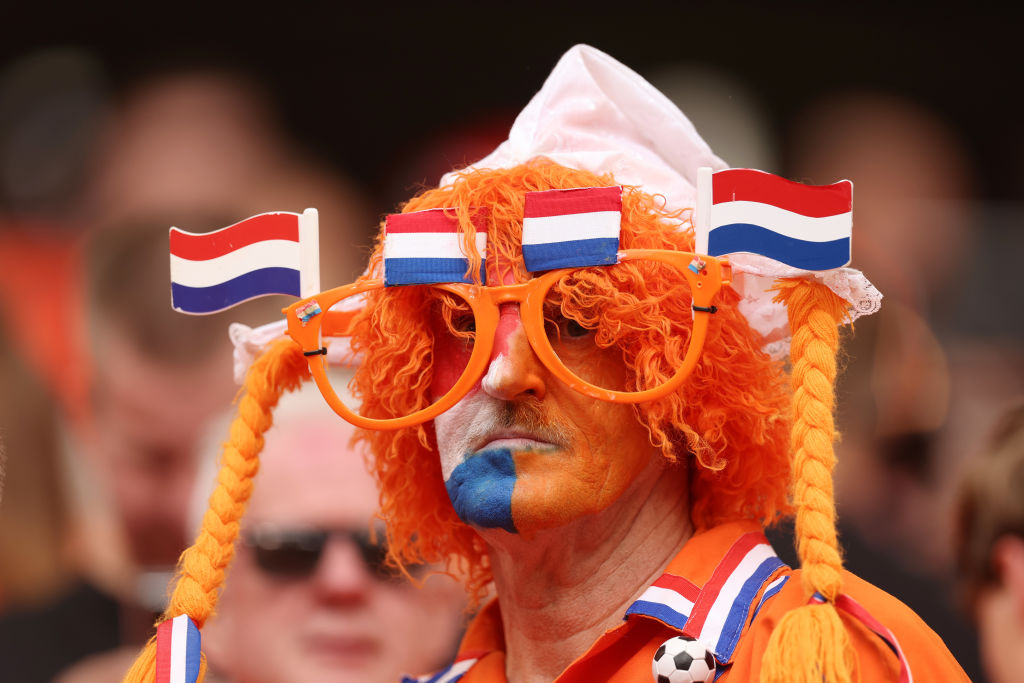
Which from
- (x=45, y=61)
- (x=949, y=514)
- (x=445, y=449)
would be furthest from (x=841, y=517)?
(x=45, y=61)

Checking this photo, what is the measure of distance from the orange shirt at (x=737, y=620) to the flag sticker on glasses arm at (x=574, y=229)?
1.46ft

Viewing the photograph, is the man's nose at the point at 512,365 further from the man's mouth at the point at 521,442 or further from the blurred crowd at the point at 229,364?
the blurred crowd at the point at 229,364

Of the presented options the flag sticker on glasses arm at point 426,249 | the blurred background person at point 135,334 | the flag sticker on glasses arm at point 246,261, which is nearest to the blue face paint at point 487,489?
the flag sticker on glasses arm at point 426,249

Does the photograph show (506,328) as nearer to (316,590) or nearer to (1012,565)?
(316,590)

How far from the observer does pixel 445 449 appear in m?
1.74

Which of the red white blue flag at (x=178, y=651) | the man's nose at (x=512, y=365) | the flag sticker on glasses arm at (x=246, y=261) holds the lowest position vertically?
the red white blue flag at (x=178, y=651)

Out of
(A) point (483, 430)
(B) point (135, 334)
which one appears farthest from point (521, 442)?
(B) point (135, 334)

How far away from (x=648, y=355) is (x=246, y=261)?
63cm

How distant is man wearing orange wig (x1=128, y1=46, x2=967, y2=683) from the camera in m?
1.57

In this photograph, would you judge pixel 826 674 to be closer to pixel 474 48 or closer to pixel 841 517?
pixel 841 517

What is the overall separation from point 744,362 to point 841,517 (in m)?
1.33

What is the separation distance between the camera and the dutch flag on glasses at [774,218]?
5.09ft

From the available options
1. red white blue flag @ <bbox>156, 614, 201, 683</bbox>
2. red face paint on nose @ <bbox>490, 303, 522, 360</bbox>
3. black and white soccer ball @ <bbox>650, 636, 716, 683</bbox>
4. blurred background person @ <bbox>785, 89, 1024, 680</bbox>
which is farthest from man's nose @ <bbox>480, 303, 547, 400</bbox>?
blurred background person @ <bbox>785, 89, 1024, 680</bbox>

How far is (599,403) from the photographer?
1.68 meters
